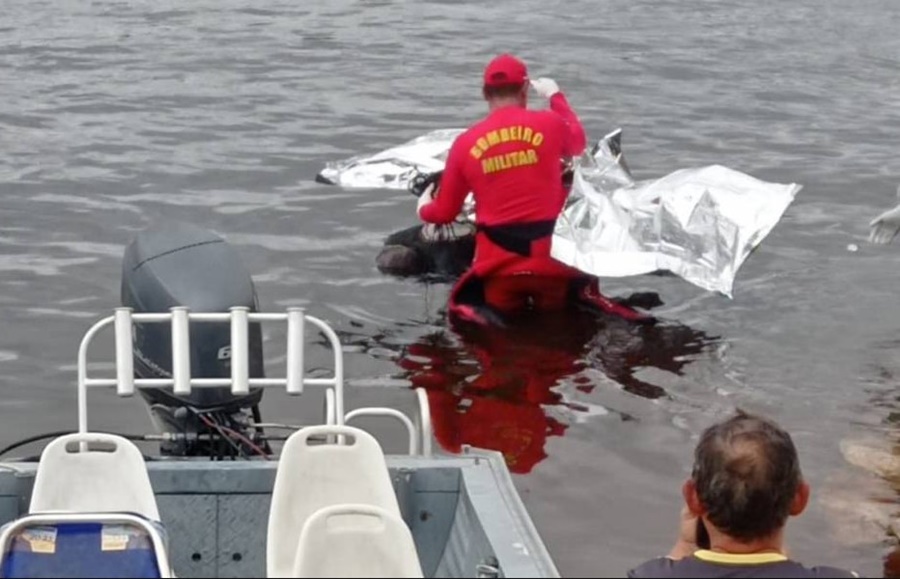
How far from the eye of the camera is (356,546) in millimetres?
4625

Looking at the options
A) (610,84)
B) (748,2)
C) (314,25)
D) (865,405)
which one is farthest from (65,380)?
(748,2)

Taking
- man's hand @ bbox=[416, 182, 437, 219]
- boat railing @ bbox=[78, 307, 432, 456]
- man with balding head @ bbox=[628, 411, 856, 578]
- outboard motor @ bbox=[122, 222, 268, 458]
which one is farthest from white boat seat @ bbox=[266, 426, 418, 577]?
man's hand @ bbox=[416, 182, 437, 219]

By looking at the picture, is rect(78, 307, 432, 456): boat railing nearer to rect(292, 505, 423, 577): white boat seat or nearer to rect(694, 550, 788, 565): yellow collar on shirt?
rect(292, 505, 423, 577): white boat seat

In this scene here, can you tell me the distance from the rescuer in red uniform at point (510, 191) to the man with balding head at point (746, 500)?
18.4 feet

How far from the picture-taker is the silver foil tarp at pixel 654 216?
974cm

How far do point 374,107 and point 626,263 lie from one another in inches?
293

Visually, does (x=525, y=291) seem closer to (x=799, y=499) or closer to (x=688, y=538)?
(x=688, y=538)

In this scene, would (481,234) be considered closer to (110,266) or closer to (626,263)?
(626,263)

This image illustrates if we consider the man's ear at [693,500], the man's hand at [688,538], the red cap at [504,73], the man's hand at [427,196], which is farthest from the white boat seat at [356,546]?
the man's hand at [427,196]

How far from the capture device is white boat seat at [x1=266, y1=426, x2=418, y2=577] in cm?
522

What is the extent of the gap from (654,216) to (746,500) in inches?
254

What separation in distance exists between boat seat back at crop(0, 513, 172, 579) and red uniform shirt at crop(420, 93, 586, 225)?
479cm

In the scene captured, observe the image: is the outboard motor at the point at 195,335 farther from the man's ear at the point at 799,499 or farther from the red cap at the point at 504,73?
the man's ear at the point at 799,499

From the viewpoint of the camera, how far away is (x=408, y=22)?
21219 mm
